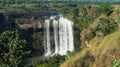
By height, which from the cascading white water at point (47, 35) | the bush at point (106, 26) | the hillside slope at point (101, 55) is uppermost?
the hillside slope at point (101, 55)

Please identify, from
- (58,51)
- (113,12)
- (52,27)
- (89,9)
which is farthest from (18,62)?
(89,9)

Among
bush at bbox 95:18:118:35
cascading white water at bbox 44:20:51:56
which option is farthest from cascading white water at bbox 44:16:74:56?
bush at bbox 95:18:118:35

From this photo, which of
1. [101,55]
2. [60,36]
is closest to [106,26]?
[101,55]

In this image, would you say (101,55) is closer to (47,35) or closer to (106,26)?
(106,26)

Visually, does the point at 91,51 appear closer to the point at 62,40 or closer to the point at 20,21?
the point at 62,40

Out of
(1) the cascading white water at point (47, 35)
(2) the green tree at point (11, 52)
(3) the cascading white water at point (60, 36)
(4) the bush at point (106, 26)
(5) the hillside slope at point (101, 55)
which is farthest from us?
(1) the cascading white water at point (47, 35)

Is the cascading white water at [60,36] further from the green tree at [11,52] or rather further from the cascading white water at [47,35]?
the green tree at [11,52]

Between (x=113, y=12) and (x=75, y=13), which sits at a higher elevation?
(x=113, y=12)

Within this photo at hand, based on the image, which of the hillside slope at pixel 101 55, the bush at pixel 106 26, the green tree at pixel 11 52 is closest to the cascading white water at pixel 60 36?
the green tree at pixel 11 52
